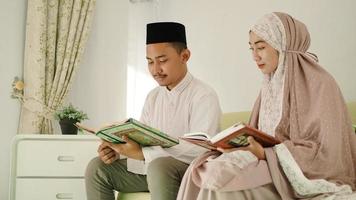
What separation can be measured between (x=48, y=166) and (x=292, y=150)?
167 cm

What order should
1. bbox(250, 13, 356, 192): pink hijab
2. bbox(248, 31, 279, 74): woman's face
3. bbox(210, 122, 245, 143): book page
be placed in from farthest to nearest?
bbox(248, 31, 279, 74): woman's face
bbox(250, 13, 356, 192): pink hijab
bbox(210, 122, 245, 143): book page

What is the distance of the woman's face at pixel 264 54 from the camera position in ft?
5.49

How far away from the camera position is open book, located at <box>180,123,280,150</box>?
4.26 feet

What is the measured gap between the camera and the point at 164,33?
2.00 metres

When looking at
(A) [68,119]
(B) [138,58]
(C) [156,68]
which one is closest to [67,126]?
(A) [68,119]

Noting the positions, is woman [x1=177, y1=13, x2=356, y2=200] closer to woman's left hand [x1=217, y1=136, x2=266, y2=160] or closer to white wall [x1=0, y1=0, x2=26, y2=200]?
woman's left hand [x1=217, y1=136, x2=266, y2=160]

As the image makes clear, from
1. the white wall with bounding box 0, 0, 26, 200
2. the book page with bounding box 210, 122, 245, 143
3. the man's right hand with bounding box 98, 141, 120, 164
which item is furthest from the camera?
the white wall with bounding box 0, 0, 26, 200

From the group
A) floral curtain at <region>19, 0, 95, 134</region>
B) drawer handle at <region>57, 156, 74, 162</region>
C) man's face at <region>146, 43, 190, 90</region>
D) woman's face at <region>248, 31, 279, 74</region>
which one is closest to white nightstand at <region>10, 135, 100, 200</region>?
drawer handle at <region>57, 156, 74, 162</region>

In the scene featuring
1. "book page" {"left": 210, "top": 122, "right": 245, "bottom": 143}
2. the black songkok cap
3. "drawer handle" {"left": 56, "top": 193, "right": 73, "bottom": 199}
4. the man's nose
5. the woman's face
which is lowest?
"drawer handle" {"left": 56, "top": 193, "right": 73, "bottom": 199}

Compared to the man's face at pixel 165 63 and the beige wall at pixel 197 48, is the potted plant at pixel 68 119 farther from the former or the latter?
the man's face at pixel 165 63

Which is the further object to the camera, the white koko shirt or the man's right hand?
the man's right hand

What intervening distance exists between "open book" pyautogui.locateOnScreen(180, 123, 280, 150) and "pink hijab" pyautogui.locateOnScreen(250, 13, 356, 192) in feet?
0.14

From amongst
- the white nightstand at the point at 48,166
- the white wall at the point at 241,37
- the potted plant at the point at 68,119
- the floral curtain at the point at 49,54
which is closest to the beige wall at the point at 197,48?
the white wall at the point at 241,37

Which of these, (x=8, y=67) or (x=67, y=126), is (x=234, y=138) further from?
(x=8, y=67)
